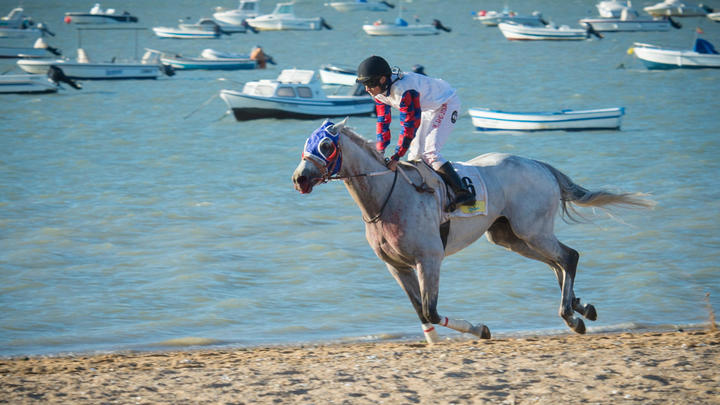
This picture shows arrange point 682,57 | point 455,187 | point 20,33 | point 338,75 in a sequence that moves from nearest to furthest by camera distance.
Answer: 1. point 455,187
2. point 338,75
3. point 682,57
4. point 20,33

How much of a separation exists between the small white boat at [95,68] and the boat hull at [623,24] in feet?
191

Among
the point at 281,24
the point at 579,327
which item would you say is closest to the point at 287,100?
the point at 579,327

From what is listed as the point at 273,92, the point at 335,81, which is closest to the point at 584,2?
the point at 335,81

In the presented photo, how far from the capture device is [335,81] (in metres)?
53.2

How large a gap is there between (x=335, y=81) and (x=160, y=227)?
3444cm

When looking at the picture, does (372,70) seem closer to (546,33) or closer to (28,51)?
(28,51)

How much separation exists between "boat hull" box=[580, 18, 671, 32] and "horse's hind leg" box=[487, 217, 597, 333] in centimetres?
9445

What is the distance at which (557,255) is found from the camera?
10.3m

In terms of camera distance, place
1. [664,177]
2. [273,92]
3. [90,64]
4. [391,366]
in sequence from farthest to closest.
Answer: [90,64]
[273,92]
[664,177]
[391,366]

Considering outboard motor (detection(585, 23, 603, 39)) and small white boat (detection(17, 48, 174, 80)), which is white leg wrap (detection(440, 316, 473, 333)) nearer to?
small white boat (detection(17, 48, 174, 80))

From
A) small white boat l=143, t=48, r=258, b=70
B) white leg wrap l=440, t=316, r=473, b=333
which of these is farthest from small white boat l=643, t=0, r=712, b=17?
white leg wrap l=440, t=316, r=473, b=333

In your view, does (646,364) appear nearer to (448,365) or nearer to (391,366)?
(448,365)

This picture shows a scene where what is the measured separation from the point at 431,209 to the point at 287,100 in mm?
29698

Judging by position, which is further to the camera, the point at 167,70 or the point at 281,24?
the point at 281,24
